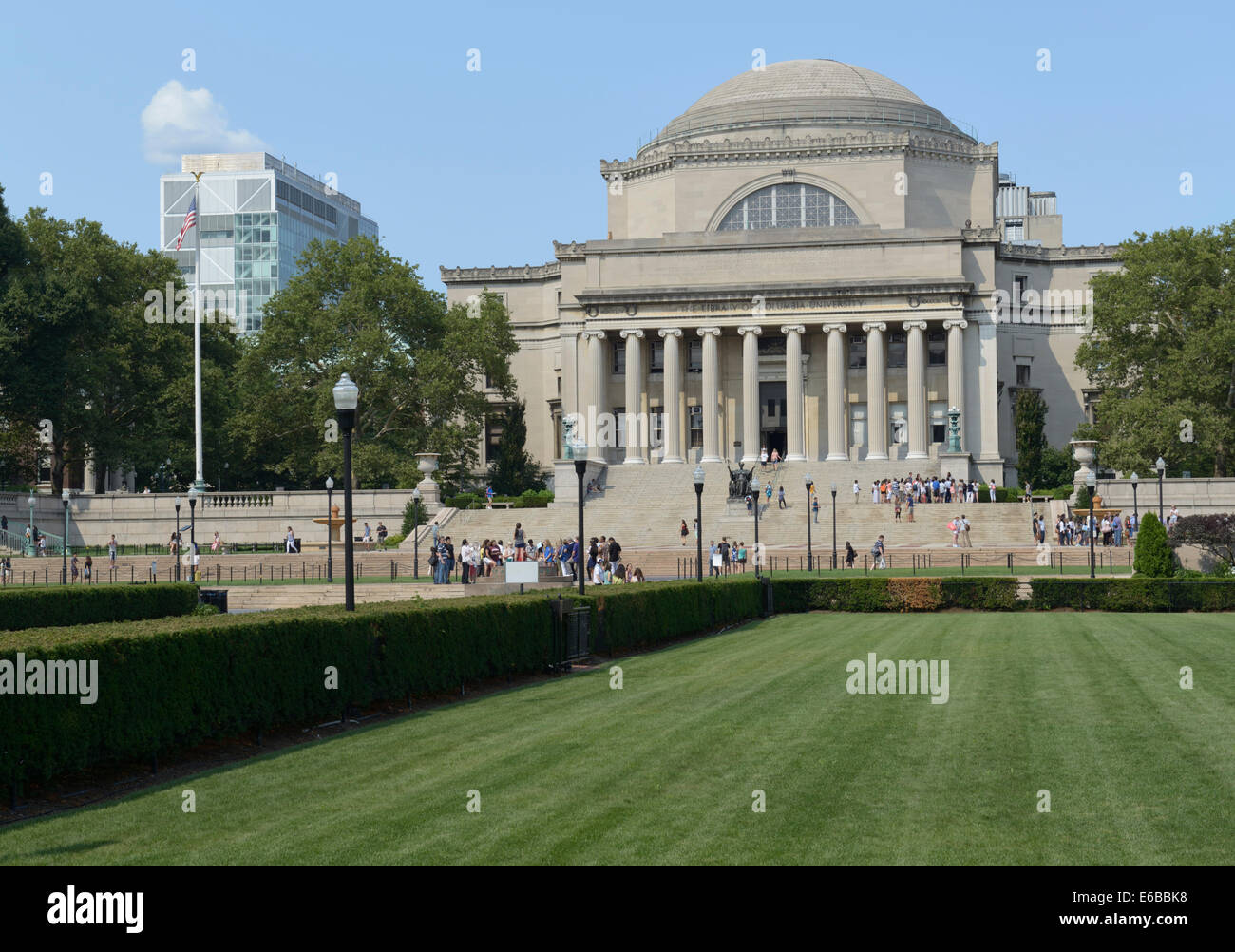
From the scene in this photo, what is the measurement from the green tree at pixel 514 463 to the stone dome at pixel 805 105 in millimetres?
22819

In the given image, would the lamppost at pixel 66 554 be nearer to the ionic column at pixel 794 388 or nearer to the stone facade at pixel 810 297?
the stone facade at pixel 810 297

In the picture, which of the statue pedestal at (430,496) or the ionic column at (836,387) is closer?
the statue pedestal at (430,496)

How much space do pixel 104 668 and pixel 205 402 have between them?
67.2 m

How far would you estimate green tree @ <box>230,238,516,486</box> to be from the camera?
76312 millimetres

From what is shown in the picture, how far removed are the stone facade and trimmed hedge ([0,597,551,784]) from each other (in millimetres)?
58047

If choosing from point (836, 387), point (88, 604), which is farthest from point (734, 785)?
point (836, 387)

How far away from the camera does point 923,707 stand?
1677 centimetres

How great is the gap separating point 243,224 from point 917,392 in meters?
98.9

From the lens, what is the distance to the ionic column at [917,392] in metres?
81.1

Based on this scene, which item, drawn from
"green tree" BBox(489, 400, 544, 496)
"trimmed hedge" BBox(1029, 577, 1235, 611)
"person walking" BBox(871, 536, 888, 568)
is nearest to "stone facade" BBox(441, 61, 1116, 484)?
"green tree" BBox(489, 400, 544, 496)

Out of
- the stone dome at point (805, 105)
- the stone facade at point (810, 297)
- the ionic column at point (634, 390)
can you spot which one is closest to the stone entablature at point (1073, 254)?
the stone facade at point (810, 297)
